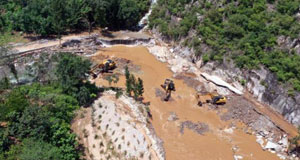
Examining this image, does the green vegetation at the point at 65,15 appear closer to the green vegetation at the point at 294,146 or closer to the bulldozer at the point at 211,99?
the bulldozer at the point at 211,99

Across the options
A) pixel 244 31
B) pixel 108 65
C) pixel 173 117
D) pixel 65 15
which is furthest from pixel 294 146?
pixel 65 15

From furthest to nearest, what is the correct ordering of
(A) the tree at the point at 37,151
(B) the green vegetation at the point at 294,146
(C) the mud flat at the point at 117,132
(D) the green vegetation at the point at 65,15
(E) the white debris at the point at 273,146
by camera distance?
(D) the green vegetation at the point at 65,15, (E) the white debris at the point at 273,146, (B) the green vegetation at the point at 294,146, (C) the mud flat at the point at 117,132, (A) the tree at the point at 37,151

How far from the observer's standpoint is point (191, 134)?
2544 cm

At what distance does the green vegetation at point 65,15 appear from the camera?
38062 millimetres

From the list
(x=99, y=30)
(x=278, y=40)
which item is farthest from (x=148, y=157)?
(x=99, y=30)

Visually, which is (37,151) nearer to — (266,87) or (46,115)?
(46,115)

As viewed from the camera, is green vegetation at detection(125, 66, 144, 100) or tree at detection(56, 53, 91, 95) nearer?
tree at detection(56, 53, 91, 95)

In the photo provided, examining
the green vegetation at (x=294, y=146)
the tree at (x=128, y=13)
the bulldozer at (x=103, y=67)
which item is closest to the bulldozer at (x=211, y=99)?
the green vegetation at (x=294, y=146)

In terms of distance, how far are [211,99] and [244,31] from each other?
10264 mm

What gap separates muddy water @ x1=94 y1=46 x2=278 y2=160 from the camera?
936 inches

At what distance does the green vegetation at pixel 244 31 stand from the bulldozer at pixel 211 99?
17.0 feet

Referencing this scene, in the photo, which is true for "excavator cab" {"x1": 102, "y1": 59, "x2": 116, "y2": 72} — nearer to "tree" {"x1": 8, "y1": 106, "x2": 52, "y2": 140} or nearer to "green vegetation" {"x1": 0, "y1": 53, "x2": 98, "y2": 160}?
"green vegetation" {"x1": 0, "y1": 53, "x2": 98, "y2": 160}

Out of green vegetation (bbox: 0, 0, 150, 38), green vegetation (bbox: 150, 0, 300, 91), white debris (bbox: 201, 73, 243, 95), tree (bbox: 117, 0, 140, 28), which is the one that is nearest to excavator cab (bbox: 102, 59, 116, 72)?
green vegetation (bbox: 0, 0, 150, 38)

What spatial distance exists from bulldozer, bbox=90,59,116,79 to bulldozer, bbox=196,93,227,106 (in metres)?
11.5
